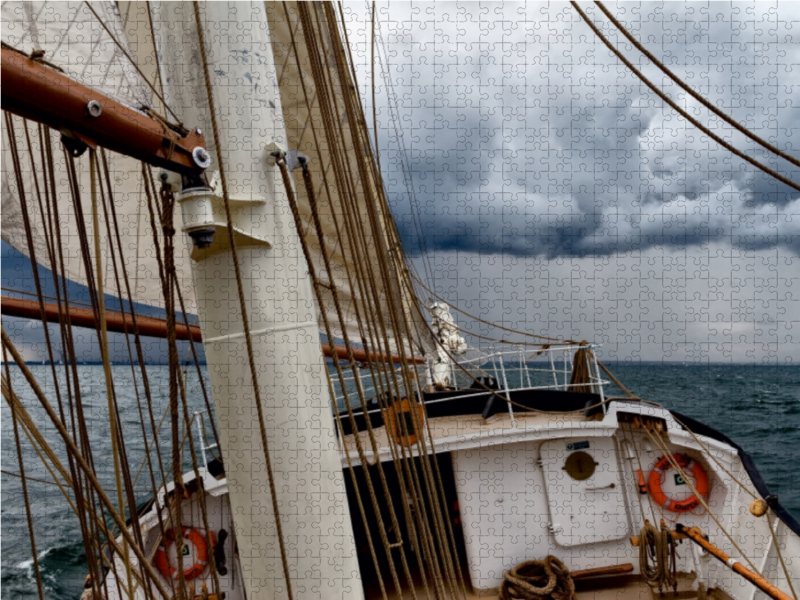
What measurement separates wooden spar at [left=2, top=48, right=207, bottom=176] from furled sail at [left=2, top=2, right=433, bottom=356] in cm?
13

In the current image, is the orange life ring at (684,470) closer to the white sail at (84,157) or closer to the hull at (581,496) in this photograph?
the hull at (581,496)

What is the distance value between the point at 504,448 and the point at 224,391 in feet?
12.1

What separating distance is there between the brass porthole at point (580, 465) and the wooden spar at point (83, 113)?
183 inches

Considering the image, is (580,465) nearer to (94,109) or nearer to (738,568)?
(738,568)

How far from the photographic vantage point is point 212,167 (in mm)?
2264

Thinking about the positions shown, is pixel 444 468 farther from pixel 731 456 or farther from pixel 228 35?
pixel 228 35

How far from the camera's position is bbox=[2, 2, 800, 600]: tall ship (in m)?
2.10

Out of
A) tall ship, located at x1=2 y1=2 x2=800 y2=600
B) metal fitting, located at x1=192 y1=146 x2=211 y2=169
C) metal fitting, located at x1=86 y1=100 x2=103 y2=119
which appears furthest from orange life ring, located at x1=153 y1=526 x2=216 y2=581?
metal fitting, located at x1=86 y1=100 x2=103 y2=119

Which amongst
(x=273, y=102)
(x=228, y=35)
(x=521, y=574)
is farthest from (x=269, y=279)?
(x=521, y=574)

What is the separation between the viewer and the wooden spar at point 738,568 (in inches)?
145

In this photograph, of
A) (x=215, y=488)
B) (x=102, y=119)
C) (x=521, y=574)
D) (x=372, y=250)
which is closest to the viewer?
(x=102, y=119)

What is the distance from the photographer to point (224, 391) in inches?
90.0

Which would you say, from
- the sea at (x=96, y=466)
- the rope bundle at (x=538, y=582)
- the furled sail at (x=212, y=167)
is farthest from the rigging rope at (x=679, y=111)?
the rope bundle at (x=538, y=582)

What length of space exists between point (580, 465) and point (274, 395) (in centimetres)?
407
